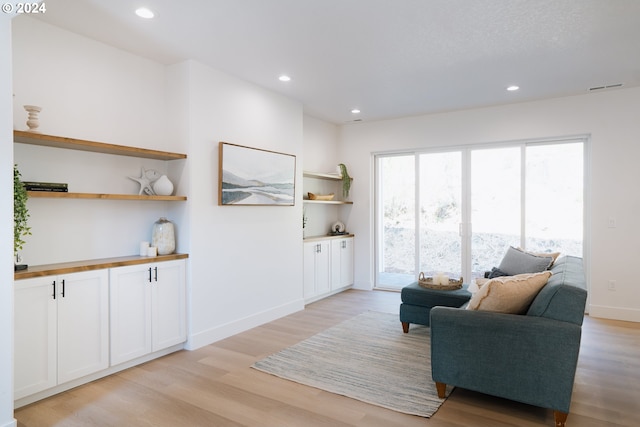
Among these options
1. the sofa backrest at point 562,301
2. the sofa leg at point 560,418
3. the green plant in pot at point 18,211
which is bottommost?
the sofa leg at point 560,418

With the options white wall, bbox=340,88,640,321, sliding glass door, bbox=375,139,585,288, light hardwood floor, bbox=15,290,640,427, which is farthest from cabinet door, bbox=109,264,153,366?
white wall, bbox=340,88,640,321

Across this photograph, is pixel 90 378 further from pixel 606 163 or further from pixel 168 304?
pixel 606 163

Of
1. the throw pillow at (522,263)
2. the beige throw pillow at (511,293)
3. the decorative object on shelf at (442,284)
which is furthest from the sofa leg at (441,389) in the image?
the throw pillow at (522,263)

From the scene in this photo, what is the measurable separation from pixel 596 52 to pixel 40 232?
4.80 m

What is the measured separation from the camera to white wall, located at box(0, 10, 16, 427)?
86.3 inches

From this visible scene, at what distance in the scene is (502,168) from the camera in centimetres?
536

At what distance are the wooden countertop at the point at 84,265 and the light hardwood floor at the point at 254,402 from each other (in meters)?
0.87

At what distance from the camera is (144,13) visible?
276 centimetres

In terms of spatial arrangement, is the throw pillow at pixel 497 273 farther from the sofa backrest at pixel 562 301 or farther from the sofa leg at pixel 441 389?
the sofa leg at pixel 441 389

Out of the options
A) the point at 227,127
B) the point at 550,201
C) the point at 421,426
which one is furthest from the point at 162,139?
the point at 550,201

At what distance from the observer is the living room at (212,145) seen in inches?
116

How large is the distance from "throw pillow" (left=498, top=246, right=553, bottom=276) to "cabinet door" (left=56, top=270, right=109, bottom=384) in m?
3.68

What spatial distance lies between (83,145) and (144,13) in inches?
41.5

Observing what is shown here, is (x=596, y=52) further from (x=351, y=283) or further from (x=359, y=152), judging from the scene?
(x=351, y=283)
